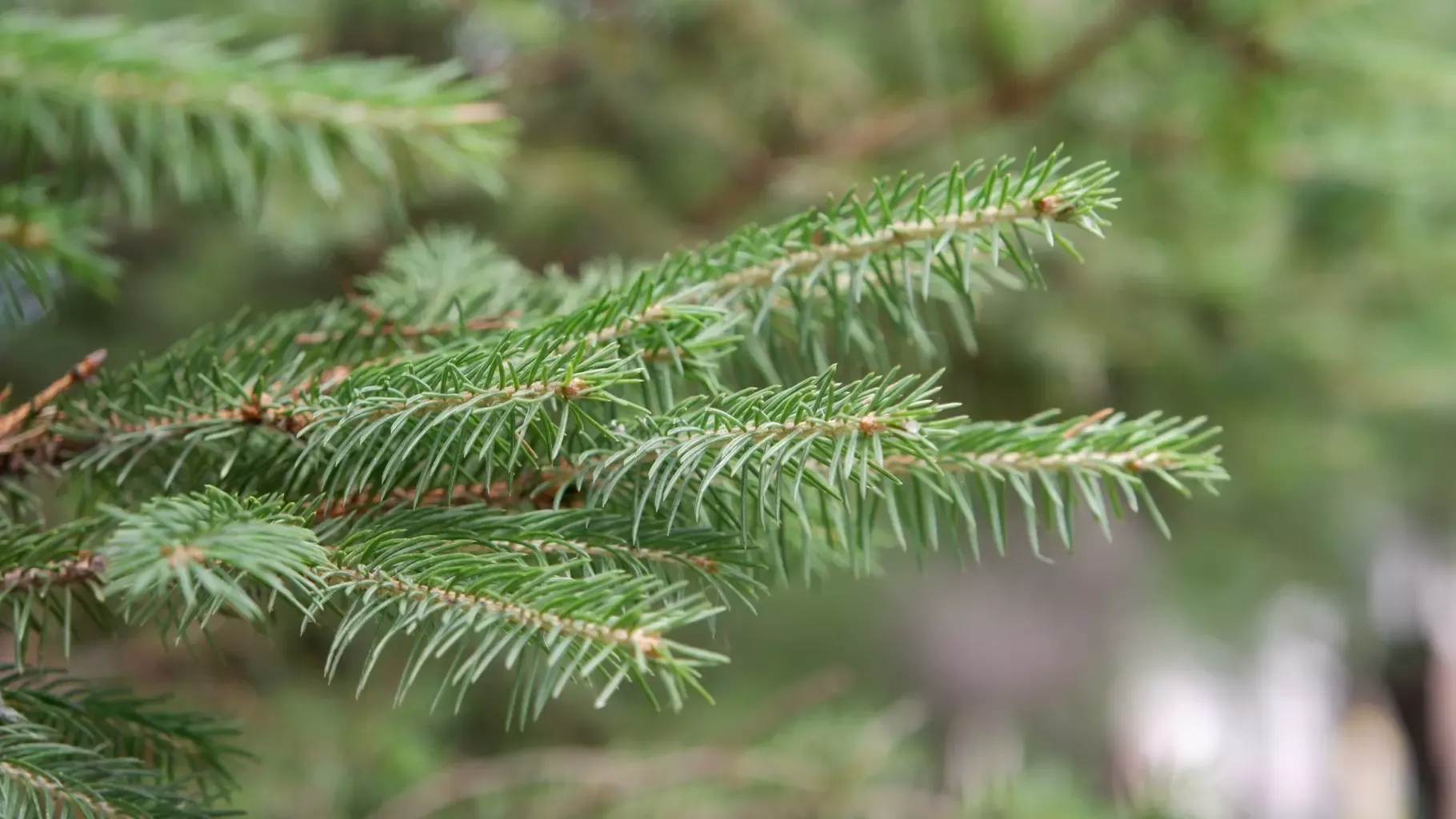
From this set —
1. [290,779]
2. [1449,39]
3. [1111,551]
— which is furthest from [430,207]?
[1111,551]

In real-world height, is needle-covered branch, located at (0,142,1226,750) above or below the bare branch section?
above

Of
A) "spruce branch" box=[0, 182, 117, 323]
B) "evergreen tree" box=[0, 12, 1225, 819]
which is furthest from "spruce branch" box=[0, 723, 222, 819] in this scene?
"spruce branch" box=[0, 182, 117, 323]

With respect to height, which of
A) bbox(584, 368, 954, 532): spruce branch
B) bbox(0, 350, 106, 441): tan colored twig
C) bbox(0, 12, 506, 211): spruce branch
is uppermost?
bbox(0, 12, 506, 211): spruce branch

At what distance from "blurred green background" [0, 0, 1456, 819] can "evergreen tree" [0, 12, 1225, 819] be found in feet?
1.29

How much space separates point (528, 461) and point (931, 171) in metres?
0.69

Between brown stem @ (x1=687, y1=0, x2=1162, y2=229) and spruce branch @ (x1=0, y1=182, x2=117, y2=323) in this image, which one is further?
brown stem @ (x1=687, y1=0, x2=1162, y2=229)

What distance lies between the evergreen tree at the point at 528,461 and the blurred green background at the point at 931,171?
0.39 m

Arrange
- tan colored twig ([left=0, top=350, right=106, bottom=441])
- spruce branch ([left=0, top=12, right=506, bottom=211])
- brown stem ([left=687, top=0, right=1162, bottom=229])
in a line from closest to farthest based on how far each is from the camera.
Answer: tan colored twig ([left=0, top=350, right=106, bottom=441]), spruce branch ([left=0, top=12, right=506, bottom=211]), brown stem ([left=687, top=0, right=1162, bottom=229])

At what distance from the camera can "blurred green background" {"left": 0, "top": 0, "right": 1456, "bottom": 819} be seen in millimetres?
790

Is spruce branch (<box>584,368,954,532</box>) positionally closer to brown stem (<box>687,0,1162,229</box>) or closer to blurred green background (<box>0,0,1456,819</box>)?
blurred green background (<box>0,0,1456,819</box>)

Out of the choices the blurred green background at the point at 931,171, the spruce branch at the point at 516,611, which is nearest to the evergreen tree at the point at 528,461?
the spruce branch at the point at 516,611

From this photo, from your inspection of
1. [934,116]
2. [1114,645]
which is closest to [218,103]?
[934,116]

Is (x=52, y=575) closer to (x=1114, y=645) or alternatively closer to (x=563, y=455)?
(x=563, y=455)

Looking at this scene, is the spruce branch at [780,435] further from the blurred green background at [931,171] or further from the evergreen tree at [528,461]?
the blurred green background at [931,171]
